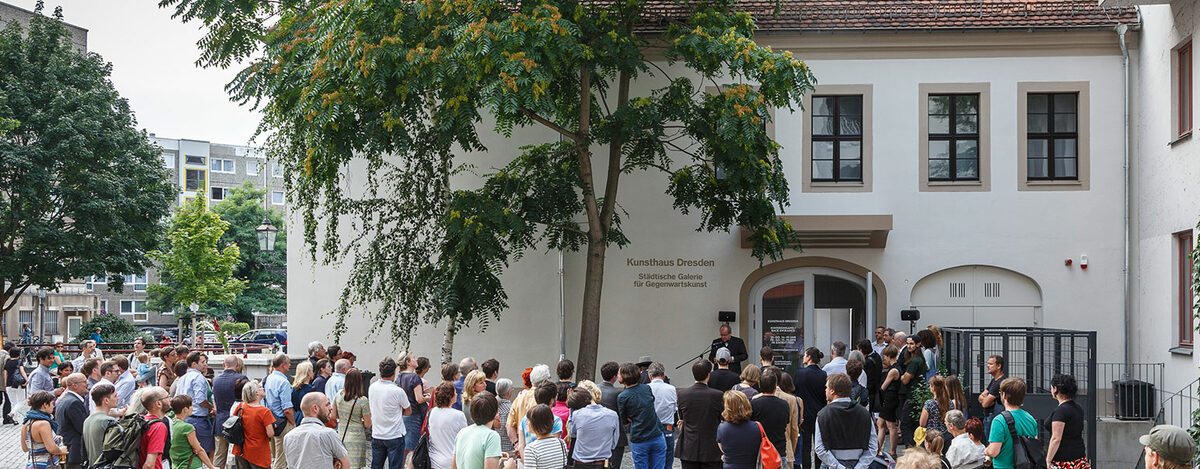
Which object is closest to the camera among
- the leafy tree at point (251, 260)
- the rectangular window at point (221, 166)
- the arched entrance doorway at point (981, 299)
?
the arched entrance doorway at point (981, 299)

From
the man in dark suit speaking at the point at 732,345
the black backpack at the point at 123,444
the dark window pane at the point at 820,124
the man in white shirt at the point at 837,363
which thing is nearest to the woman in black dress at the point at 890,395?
the man in white shirt at the point at 837,363

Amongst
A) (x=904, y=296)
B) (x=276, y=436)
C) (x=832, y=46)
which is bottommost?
(x=276, y=436)

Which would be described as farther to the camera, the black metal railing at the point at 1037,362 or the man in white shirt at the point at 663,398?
the black metal railing at the point at 1037,362

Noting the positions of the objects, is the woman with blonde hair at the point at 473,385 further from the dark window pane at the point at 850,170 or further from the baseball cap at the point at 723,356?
the dark window pane at the point at 850,170

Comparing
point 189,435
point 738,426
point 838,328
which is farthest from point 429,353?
point 738,426

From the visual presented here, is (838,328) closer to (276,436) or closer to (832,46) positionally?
(832,46)

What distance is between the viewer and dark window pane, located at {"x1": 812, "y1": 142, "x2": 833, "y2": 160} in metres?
21.0

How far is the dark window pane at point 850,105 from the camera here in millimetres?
21000

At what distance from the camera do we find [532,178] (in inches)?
739

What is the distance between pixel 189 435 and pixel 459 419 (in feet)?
8.80

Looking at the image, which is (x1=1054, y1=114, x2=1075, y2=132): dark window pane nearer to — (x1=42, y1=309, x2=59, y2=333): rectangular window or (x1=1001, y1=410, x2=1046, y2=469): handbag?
(x1=1001, y1=410, x2=1046, y2=469): handbag

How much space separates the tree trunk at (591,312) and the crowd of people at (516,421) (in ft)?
16.6

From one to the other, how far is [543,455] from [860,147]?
528 inches

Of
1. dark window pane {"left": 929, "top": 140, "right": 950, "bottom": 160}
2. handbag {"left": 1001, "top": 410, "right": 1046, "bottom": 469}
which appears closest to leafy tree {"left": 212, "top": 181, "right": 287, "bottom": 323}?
dark window pane {"left": 929, "top": 140, "right": 950, "bottom": 160}
